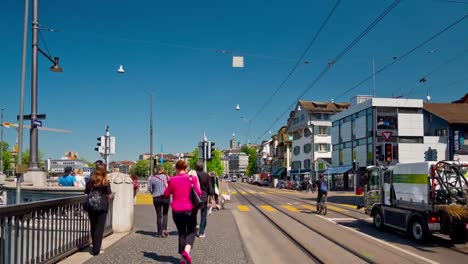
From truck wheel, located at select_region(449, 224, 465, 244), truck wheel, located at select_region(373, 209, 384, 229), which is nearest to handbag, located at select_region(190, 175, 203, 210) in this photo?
truck wheel, located at select_region(449, 224, 465, 244)

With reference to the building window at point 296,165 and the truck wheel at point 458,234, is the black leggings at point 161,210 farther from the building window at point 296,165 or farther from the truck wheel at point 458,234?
the building window at point 296,165

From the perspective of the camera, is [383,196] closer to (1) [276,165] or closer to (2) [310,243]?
(2) [310,243]

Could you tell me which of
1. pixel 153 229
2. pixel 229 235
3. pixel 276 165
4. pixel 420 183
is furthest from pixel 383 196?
pixel 276 165

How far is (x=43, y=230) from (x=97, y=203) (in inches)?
46.4

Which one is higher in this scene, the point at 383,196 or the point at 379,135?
the point at 379,135

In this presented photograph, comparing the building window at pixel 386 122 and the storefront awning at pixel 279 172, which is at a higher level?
the building window at pixel 386 122

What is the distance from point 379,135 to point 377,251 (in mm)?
38515

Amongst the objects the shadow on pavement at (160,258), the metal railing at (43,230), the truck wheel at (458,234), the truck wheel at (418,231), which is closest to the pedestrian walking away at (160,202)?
the metal railing at (43,230)

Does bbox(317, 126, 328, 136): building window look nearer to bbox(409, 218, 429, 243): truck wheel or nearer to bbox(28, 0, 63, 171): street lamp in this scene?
bbox(28, 0, 63, 171): street lamp

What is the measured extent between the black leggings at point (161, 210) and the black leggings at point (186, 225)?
134 inches

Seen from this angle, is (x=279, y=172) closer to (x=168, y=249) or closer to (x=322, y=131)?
(x=322, y=131)

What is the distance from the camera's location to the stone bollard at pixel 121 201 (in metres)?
10.6

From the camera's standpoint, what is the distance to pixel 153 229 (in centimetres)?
1204

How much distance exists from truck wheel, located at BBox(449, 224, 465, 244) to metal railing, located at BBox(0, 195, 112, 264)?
8753 millimetres
